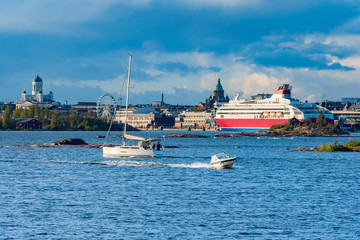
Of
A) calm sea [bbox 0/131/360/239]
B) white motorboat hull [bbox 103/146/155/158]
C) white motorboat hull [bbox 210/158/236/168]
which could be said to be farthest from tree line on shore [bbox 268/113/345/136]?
white motorboat hull [bbox 210/158/236/168]

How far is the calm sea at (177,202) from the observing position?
29.6 meters

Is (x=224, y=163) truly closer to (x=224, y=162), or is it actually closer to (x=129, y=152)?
(x=224, y=162)

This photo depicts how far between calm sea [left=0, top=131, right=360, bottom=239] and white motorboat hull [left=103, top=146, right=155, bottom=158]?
8304 millimetres

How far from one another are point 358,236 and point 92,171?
3238cm

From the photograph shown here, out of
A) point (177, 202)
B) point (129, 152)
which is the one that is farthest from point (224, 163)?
point (177, 202)

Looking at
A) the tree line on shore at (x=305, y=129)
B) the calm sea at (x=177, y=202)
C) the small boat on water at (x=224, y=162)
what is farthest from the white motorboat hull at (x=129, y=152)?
the tree line on shore at (x=305, y=129)

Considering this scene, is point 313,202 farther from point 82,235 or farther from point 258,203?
point 82,235

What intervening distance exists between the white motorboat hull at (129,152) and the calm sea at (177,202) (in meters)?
8.30

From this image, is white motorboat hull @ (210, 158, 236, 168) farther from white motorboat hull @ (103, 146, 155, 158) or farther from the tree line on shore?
the tree line on shore

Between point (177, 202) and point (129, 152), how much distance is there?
32610mm

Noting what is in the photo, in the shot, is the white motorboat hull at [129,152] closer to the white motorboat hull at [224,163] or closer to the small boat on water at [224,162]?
the small boat on water at [224,162]

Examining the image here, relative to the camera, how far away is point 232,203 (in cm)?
3784

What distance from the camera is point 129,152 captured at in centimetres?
7012

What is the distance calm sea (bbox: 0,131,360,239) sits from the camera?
97.0 ft
